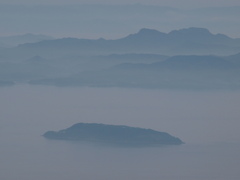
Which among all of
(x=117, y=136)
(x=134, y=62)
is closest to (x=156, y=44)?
(x=134, y=62)

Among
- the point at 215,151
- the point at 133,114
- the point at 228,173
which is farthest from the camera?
the point at 133,114

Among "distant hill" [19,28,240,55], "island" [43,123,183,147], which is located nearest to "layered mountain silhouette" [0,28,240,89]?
"distant hill" [19,28,240,55]

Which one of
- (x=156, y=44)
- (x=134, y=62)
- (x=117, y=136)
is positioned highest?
(x=156, y=44)

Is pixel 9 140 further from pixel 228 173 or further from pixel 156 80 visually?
pixel 156 80

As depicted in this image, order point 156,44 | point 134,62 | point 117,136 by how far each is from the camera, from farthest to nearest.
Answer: point 156,44
point 134,62
point 117,136

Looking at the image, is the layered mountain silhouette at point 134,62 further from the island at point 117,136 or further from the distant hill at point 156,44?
the island at point 117,136

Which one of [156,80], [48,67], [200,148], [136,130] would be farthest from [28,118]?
[48,67]

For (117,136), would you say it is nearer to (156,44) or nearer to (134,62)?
(134,62)
